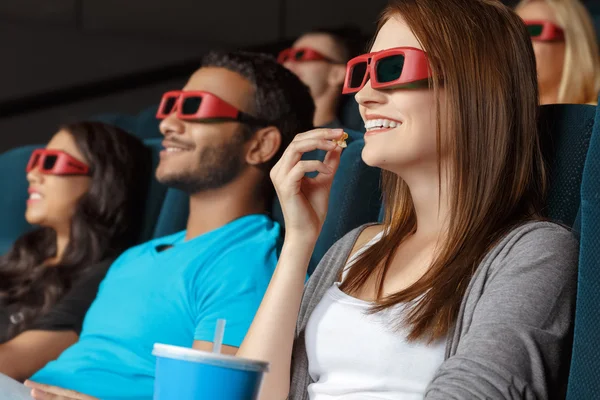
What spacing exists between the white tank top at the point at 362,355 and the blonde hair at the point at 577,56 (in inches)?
46.1

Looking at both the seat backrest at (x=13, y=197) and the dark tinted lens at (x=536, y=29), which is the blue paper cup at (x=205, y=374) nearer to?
the dark tinted lens at (x=536, y=29)

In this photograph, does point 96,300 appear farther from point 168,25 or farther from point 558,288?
point 168,25

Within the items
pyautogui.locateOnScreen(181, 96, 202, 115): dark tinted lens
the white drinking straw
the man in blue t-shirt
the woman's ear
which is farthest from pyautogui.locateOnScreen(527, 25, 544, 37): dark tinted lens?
the white drinking straw

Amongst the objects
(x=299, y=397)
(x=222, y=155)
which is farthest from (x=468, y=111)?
(x=222, y=155)

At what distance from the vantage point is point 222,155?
168 cm

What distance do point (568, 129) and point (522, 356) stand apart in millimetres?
379

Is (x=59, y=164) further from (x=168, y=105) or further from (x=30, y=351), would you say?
(x=30, y=351)

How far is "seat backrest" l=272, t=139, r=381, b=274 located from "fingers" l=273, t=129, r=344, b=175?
13.7 inches

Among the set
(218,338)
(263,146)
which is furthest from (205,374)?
(263,146)

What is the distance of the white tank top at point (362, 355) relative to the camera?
0.98 metres

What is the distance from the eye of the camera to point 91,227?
2.06 m

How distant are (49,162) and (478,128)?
54.1 inches

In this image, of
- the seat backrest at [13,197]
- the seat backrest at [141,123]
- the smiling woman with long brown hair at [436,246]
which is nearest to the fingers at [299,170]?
the smiling woman with long brown hair at [436,246]

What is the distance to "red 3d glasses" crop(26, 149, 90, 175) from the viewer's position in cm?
212
